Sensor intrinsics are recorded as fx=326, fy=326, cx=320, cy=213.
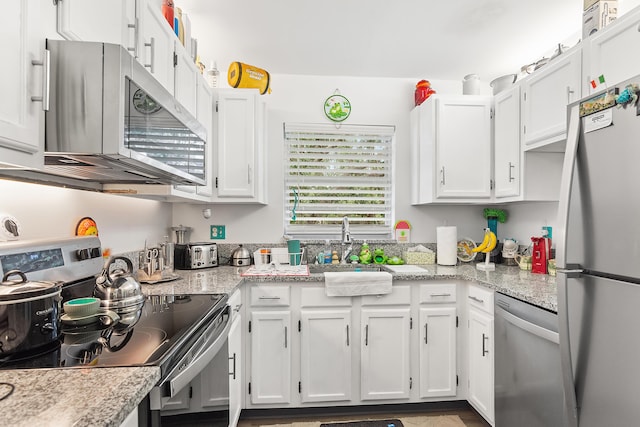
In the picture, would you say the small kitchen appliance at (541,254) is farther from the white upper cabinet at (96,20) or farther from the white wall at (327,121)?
Answer: the white upper cabinet at (96,20)

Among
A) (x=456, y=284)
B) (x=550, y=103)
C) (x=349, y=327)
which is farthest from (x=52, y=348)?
(x=550, y=103)

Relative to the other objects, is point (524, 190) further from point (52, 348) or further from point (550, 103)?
point (52, 348)

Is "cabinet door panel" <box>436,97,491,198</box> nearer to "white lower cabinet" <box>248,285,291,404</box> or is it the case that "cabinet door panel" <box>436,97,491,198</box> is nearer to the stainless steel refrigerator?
the stainless steel refrigerator

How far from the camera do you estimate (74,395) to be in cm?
64

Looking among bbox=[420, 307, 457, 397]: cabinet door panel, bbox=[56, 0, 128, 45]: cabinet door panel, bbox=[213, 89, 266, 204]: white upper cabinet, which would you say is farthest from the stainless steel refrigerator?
bbox=[213, 89, 266, 204]: white upper cabinet

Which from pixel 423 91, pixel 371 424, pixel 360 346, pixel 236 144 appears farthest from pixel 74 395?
pixel 423 91

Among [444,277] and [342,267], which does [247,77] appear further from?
[444,277]

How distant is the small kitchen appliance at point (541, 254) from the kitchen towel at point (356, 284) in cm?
100

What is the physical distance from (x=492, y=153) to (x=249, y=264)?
6.84ft

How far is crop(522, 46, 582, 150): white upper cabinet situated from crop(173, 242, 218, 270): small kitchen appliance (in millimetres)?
2339

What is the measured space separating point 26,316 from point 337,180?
2293mm

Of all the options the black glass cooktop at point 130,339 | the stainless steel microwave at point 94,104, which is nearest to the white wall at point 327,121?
the black glass cooktop at point 130,339

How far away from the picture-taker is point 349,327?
211cm

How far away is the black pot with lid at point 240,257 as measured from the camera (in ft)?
8.39
